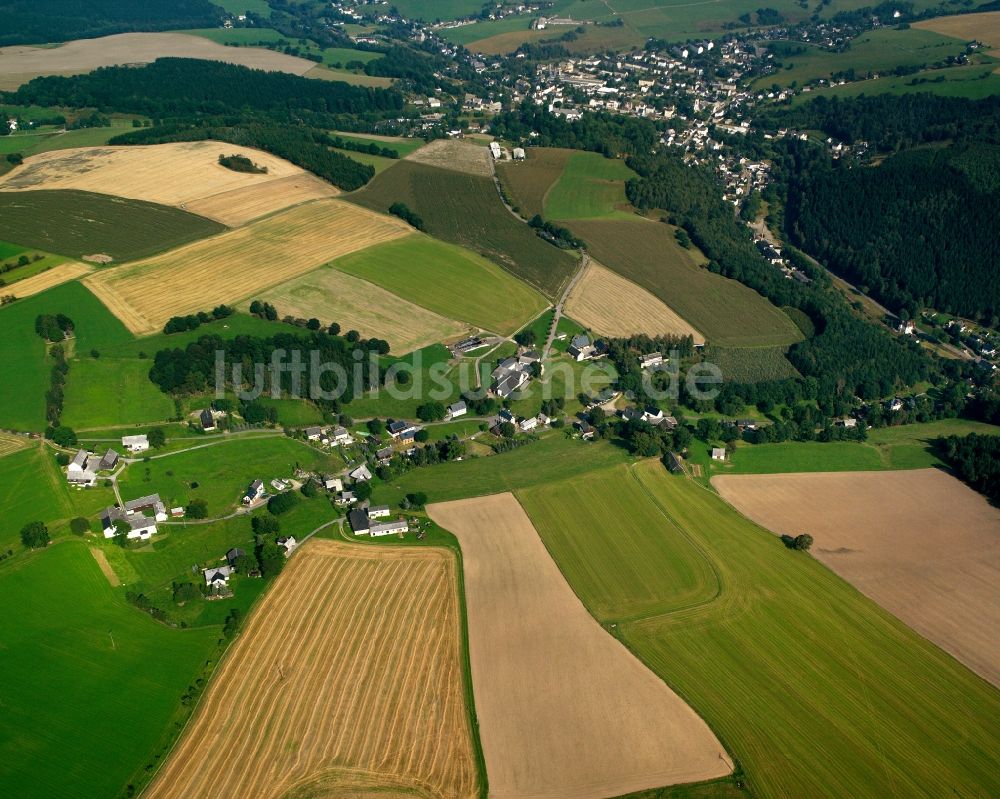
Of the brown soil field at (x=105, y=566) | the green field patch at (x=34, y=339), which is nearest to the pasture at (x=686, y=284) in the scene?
the green field patch at (x=34, y=339)

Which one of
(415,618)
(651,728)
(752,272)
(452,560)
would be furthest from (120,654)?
(752,272)

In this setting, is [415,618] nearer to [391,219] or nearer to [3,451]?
[3,451]

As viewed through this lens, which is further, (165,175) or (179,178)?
(165,175)

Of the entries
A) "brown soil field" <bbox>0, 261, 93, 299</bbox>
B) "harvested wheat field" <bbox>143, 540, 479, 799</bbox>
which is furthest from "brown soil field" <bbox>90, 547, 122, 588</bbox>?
"brown soil field" <bbox>0, 261, 93, 299</bbox>

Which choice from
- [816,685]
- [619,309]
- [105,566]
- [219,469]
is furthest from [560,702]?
[619,309]

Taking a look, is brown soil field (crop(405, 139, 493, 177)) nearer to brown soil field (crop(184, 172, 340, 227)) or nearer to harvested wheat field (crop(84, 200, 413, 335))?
brown soil field (crop(184, 172, 340, 227))

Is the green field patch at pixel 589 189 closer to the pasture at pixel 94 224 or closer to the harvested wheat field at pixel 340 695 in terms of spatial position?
the pasture at pixel 94 224

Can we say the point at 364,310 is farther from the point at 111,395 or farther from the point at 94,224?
the point at 94,224
